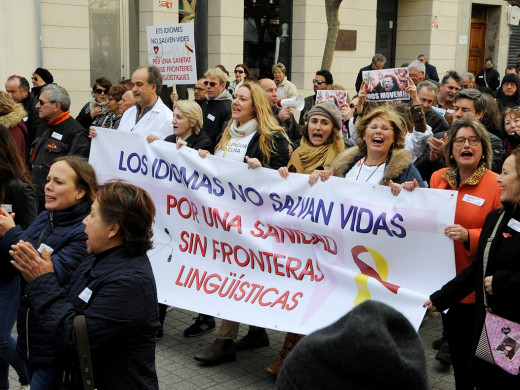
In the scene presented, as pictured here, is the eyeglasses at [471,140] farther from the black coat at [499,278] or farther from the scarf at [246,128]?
the scarf at [246,128]

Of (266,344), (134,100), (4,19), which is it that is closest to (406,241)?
(266,344)

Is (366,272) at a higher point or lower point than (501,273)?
lower

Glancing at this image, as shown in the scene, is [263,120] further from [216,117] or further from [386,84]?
[216,117]

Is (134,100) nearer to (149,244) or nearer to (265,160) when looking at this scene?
(265,160)

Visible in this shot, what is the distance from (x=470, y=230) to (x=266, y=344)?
2.13 m

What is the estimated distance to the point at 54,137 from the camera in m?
7.14

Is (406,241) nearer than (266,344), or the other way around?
(406,241)

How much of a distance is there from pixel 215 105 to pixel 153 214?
5482mm

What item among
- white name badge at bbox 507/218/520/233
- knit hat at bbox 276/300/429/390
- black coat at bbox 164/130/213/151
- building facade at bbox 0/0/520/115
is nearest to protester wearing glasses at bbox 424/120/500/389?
white name badge at bbox 507/218/520/233

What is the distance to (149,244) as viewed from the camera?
11.0 ft

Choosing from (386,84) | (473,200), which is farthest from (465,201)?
(386,84)

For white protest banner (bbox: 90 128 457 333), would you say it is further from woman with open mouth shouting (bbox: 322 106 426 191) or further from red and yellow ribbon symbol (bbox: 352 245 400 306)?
woman with open mouth shouting (bbox: 322 106 426 191)

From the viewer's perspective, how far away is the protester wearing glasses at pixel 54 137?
7.03 meters

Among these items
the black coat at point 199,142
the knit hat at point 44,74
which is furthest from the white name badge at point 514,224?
the knit hat at point 44,74
